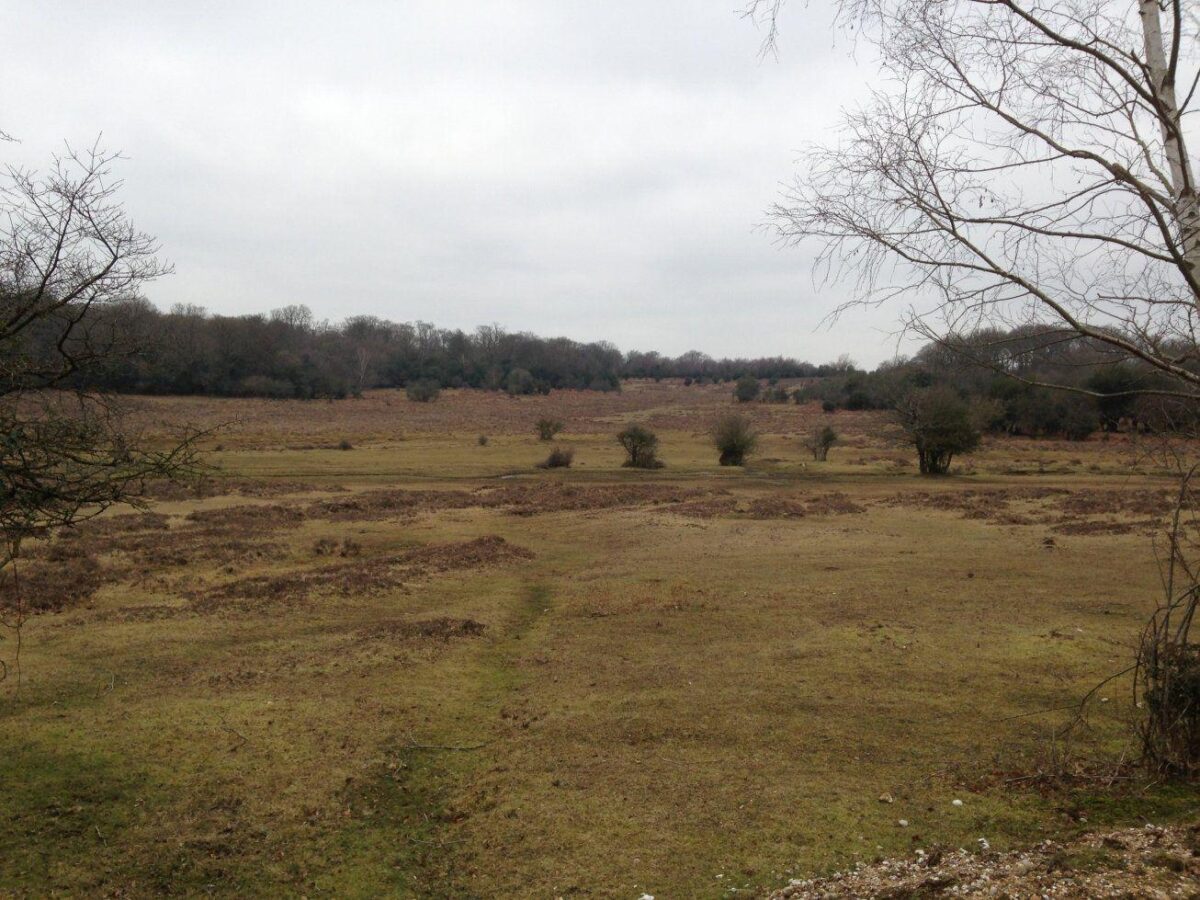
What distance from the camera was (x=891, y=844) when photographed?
5.41 m

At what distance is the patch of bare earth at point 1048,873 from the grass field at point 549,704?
42 centimetres

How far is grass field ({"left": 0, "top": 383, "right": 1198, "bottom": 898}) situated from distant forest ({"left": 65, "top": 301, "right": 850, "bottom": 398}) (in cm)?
519

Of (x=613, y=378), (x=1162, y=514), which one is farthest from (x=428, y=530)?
(x=613, y=378)

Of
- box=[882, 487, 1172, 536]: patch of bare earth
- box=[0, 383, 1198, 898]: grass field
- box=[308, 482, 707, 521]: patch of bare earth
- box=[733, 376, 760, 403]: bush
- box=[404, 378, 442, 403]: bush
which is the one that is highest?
box=[733, 376, 760, 403]: bush

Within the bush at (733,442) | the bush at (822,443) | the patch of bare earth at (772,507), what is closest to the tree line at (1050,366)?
the patch of bare earth at (772,507)

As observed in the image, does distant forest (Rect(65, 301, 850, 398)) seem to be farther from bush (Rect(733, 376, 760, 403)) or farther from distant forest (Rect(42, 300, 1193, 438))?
bush (Rect(733, 376, 760, 403))

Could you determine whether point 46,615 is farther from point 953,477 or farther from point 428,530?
point 953,477

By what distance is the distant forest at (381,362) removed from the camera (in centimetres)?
7619

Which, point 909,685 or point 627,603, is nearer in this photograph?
point 909,685

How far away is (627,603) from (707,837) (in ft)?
24.6

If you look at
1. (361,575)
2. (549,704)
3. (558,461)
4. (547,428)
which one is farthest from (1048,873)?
(547,428)

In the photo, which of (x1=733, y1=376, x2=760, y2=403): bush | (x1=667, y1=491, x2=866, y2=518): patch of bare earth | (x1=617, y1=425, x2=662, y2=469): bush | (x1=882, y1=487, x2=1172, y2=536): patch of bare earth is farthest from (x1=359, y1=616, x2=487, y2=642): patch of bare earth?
(x1=733, y1=376, x2=760, y2=403): bush

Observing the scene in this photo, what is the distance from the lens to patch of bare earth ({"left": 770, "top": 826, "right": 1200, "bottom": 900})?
3750 millimetres

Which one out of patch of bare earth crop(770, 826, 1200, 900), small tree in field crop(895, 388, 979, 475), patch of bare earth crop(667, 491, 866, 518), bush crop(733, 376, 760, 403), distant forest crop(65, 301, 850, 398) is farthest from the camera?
bush crop(733, 376, 760, 403)
